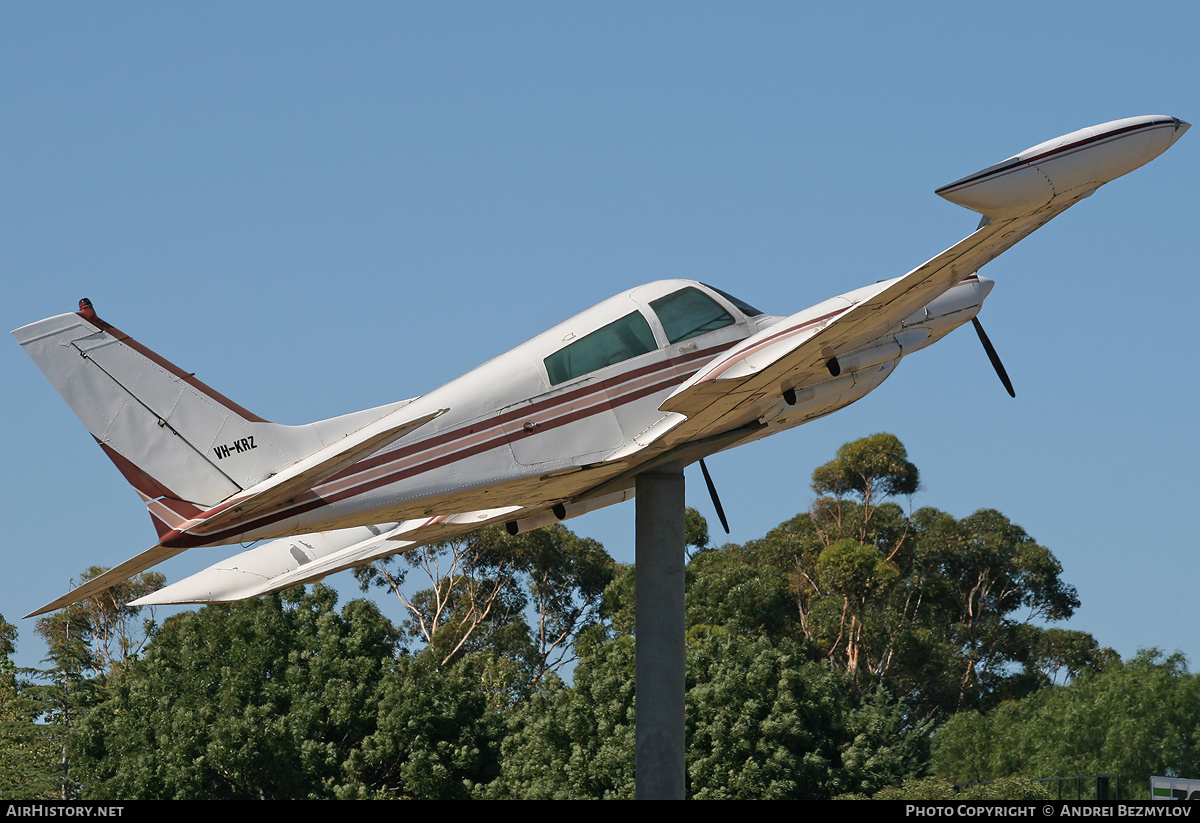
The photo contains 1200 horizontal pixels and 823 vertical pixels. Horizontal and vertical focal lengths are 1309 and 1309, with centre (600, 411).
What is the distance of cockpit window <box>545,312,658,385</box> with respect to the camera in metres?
16.9

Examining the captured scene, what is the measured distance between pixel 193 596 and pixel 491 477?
5896 mm

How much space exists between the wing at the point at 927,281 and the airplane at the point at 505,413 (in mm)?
44

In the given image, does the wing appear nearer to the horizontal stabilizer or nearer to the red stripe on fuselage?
the red stripe on fuselage

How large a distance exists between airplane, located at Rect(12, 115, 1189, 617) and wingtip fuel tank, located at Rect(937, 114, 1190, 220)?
7.25 ft

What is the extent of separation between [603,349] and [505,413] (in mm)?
1585

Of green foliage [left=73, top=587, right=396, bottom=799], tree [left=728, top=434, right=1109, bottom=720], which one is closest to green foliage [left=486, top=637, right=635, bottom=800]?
green foliage [left=73, top=587, right=396, bottom=799]

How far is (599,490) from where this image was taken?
18766 millimetres

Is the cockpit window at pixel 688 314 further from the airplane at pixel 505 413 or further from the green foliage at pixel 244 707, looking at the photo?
the green foliage at pixel 244 707

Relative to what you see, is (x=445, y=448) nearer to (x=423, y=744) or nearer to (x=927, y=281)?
(x=927, y=281)

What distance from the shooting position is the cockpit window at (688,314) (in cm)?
1745

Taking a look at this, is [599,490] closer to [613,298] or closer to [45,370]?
[613,298]

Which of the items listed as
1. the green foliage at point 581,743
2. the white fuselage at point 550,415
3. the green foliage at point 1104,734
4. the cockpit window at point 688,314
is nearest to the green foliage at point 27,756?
the green foliage at point 581,743

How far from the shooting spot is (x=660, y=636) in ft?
56.4
